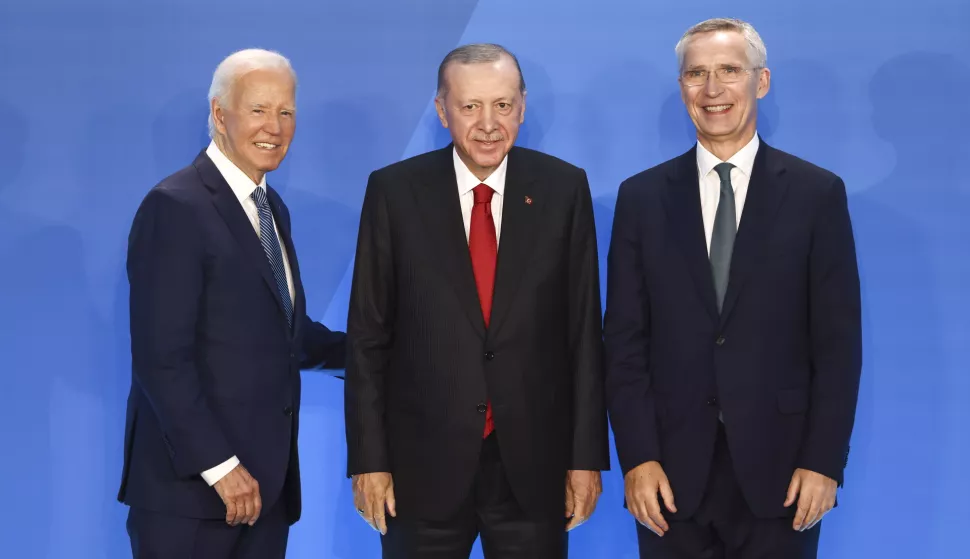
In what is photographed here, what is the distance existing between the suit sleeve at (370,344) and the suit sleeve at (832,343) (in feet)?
3.36

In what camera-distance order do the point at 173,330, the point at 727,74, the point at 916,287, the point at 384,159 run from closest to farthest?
the point at 173,330 → the point at 727,74 → the point at 916,287 → the point at 384,159

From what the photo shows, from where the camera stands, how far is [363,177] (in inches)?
139

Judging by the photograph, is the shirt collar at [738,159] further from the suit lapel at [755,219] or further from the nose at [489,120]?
the nose at [489,120]

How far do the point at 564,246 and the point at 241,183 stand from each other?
861 mm

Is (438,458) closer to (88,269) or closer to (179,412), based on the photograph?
(179,412)

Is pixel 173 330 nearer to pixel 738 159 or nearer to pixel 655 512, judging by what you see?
pixel 655 512

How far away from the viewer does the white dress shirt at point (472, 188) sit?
2544mm

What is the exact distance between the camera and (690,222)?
250 cm

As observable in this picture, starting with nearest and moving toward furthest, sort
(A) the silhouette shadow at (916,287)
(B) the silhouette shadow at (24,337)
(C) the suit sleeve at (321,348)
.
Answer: (C) the suit sleeve at (321,348)
(A) the silhouette shadow at (916,287)
(B) the silhouette shadow at (24,337)

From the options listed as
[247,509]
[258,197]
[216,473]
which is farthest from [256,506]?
[258,197]

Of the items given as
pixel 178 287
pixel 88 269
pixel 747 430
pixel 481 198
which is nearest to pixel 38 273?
pixel 88 269

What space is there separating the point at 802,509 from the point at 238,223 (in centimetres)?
154

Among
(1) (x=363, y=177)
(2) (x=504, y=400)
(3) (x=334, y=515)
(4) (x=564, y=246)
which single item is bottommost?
(3) (x=334, y=515)

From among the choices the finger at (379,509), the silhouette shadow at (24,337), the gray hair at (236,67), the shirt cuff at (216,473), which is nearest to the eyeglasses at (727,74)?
the gray hair at (236,67)
